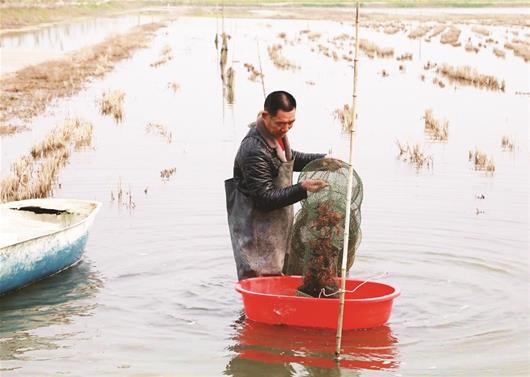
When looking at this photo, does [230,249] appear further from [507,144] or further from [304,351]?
[507,144]

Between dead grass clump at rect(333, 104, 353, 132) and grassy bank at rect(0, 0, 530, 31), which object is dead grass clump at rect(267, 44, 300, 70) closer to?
dead grass clump at rect(333, 104, 353, 132)

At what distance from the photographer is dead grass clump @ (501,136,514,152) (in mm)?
15531

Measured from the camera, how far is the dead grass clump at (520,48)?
3413 cm

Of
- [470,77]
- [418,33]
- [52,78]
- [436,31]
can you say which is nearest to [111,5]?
[436,31]

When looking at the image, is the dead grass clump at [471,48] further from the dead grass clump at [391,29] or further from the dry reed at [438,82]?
the dead grass clump at [391,29]

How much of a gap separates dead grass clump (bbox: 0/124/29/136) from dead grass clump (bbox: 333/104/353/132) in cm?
572

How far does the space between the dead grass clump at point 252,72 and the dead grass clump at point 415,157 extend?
40.2ft

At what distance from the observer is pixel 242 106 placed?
70.9 feet

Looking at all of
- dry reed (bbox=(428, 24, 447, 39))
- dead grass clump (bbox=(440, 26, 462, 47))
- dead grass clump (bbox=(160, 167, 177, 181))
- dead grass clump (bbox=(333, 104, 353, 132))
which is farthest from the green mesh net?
dry reed (bbox=(428, 24, 447, 39))

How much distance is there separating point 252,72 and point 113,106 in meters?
9.68

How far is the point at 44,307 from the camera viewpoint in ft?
25.8

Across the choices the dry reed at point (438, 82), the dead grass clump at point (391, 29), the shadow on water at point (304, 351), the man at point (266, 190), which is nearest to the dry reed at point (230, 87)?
the dry reed at point (438, 82)

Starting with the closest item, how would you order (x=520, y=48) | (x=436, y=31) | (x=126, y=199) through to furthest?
(x=126, y=199), (x=520, y=48), (x=436, y=31)

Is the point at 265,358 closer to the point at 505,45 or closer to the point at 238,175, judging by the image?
the point at 238,175
